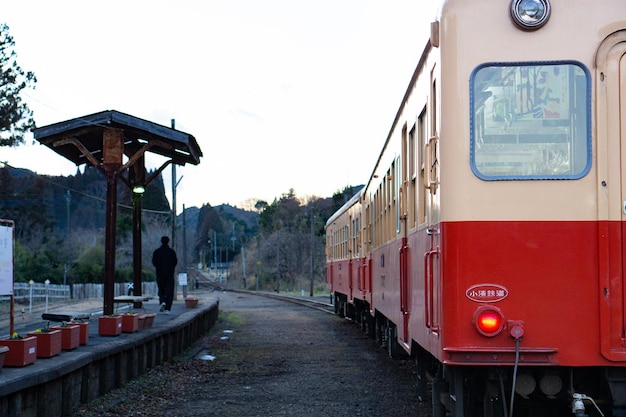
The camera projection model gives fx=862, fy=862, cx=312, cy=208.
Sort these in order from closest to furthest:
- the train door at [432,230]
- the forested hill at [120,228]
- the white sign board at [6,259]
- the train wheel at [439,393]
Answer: the train door at [432,230]
the train wheel at [439,393]
the white sign board at [6,259]
the forested hill at [120,228]

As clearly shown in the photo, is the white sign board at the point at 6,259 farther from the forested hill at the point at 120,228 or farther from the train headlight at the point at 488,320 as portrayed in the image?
the forested hill at the point at 120,228

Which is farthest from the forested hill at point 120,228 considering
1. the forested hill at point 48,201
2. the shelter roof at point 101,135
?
the shelter roof at point 101,135

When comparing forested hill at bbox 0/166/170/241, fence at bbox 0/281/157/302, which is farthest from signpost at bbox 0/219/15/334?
fence at bbox 0/281/157/302

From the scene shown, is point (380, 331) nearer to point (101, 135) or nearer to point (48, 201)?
point (101, 135)

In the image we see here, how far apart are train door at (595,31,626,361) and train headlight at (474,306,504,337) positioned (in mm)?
613

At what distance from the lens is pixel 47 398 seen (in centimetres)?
725

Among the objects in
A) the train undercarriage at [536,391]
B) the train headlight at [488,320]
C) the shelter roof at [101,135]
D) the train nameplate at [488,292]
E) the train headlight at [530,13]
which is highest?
the shelter roof at [101,135]

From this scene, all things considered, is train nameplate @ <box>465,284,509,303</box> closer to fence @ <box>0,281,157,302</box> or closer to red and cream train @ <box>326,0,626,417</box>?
red and cream train @ <box>326,0,626,417</box>

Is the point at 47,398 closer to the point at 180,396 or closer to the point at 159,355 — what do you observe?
the point at 180,396

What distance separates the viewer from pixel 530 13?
532cm

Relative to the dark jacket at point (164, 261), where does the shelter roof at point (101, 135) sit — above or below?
above

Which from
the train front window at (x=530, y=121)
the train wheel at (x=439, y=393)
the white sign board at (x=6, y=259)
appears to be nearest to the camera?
the train front window at (x=530, y=121)

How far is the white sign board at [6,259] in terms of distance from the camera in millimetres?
8406

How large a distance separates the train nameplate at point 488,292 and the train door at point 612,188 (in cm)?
59
